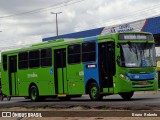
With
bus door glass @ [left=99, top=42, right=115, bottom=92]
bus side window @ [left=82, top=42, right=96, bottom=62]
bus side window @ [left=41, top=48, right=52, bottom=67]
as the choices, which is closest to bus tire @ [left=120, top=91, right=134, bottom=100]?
bus door glass @ [left=99, top=42, right=115, bottom=92]

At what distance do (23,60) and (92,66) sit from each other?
6480 millimetres

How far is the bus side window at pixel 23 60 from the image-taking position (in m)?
27.9

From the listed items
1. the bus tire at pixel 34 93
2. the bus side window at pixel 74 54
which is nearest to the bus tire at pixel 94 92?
the bus side window at pixel 74 54

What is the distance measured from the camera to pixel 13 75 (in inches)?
1150

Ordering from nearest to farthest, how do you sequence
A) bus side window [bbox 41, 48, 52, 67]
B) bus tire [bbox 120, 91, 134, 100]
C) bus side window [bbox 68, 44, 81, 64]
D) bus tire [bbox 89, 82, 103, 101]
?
bus tire [bbox 89, 82, 103, 101] < bus side window [bbox 68, 44, 81, 64] < bus tire [bbox 120, 91, 134, 100] < bus side window [bbox 41, 48, 52, 67]

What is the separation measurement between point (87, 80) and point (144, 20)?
25052 millimetres

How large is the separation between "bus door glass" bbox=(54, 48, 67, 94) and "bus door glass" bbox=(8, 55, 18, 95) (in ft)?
13.9

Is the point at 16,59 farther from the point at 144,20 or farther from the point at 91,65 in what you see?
the point at 144,20

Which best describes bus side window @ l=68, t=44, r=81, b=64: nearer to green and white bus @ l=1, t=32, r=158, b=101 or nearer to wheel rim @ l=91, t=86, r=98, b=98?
green and white bus @ l=1, t=32, r=158, b=101

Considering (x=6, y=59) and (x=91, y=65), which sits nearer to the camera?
(x=91, y=65)

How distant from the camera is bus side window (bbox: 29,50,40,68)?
26938 millimetres

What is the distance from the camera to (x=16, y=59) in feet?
94.7

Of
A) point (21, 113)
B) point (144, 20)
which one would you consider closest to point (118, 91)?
point (21, 113)

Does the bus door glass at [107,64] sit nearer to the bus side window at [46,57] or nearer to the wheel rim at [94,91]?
the wheel rim at [94,91]
